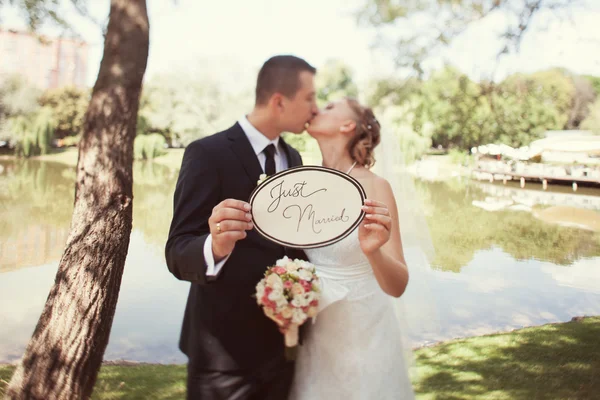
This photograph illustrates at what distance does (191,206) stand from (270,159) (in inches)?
13.5

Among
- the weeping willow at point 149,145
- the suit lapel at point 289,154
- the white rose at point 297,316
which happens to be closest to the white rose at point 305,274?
the white rose at point 297,316

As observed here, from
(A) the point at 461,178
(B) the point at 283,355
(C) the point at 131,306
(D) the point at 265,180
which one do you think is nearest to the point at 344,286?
(B) the point at 283,355

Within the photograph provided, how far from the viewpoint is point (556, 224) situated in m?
16.1

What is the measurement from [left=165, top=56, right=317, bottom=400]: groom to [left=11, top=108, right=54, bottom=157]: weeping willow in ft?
97.2

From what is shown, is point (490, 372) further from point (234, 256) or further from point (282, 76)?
point (282, 76)

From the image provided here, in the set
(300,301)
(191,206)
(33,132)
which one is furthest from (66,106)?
(300,301)

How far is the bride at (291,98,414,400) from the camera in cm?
179

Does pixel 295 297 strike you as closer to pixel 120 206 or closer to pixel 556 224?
pixel 120 206

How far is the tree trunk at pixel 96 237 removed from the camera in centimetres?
267

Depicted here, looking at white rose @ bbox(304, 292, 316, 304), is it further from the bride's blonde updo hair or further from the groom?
the bride's blonde updo hair

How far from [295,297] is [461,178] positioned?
3176 cm

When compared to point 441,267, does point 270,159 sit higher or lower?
higher

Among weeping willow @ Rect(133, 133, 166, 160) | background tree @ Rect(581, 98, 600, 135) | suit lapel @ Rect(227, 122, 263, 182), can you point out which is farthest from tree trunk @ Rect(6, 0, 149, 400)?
background tree @ Rect(581, 98, 600, 135)

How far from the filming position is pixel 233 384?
148cm
